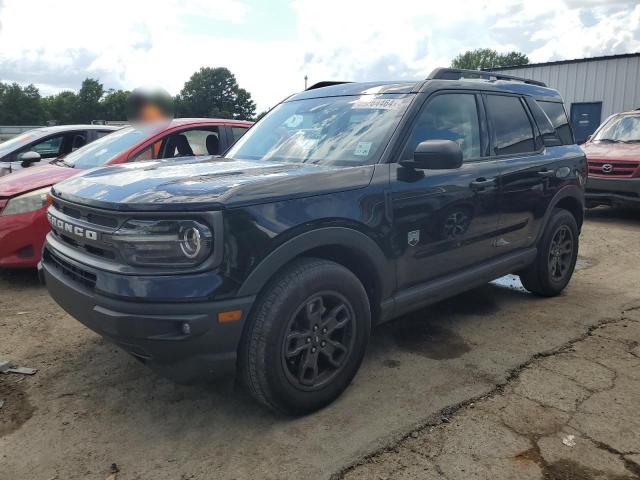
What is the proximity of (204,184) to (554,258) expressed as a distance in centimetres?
348

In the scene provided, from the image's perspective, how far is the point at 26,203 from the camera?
15.3 feet

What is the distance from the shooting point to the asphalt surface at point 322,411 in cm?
239

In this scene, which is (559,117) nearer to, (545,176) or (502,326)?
(545,176)

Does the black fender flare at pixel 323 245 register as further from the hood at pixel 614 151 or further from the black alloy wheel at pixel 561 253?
the hood at pixel 614 151

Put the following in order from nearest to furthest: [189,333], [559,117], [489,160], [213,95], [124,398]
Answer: [189,333], [124,398], [489,160], [559,117], [213,95]

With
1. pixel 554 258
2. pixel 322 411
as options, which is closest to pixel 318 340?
pixel 322 411

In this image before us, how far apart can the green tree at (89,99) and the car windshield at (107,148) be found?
5828cm

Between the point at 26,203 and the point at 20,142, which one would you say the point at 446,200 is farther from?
the point at 20,142

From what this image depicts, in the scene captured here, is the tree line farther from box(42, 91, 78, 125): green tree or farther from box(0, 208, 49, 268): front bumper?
box(0, 208, 49, 268): front bumper

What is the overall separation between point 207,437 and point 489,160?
2.66m

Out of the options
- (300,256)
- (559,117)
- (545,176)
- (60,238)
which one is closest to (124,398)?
(60,238)

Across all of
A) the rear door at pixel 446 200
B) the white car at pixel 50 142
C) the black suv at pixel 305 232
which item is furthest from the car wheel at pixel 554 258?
the white car at pixel 50 142

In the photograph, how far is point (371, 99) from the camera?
11.5ft

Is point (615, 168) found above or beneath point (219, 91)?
beneath
